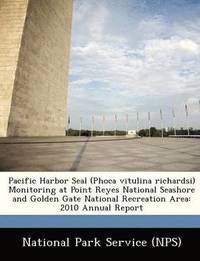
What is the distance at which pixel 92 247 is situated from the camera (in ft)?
6.18

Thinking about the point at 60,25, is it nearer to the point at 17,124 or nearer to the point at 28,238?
the point at 17,124

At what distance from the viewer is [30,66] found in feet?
41.2

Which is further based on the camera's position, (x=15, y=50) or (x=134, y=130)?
(x=134, y=130)

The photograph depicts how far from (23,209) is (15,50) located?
36.7ft

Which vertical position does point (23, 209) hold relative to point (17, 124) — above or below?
below

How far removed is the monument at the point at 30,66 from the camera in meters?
11.0

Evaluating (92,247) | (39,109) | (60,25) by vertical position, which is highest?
(60,25)

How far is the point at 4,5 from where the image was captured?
39.8ft

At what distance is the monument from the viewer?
1102 centimetres

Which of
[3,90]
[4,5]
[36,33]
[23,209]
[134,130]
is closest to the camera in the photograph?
[23,209]

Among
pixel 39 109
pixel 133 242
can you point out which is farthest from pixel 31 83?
pixel 133 242

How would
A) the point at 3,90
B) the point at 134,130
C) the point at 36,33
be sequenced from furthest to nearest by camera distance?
1. the point at 134,130
2. the point at 36,33
3. the point at 3,90

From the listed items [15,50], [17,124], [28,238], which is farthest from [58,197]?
[15,50]

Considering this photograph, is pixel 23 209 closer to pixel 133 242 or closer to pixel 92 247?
pixel 92 247
